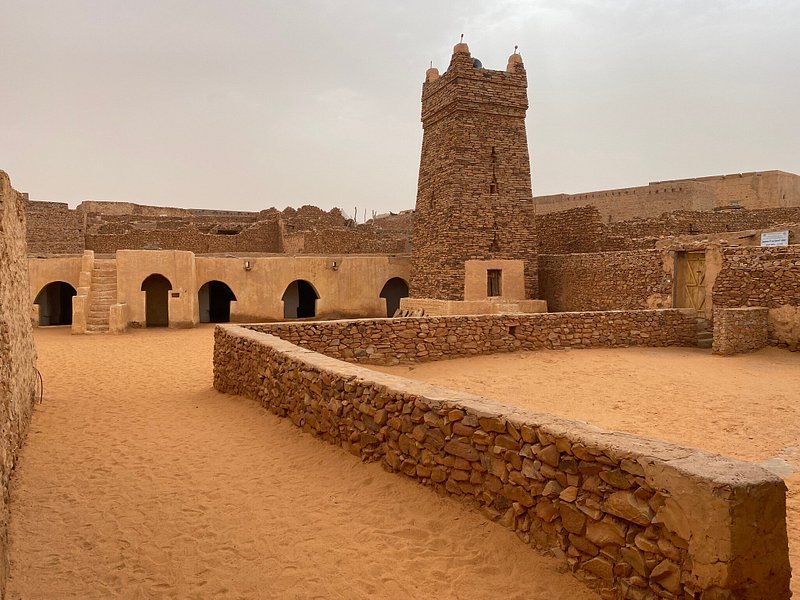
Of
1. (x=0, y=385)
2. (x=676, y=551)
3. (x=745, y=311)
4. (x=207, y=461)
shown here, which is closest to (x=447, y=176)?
(x=745, y=311)

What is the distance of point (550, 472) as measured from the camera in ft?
12.7

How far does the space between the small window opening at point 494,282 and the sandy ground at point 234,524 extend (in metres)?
12.7

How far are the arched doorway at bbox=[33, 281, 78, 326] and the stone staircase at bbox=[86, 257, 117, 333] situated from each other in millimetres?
3418

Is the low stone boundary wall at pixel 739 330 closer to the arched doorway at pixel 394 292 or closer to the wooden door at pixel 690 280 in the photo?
the wooden door at pixel 690 280

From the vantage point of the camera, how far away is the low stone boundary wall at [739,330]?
12781 millimetres

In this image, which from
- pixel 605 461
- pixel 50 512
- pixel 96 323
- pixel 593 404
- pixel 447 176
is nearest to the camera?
pixel 605 461

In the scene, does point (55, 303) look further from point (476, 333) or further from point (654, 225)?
point (654, 225)

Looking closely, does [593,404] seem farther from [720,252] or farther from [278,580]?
[720,252]

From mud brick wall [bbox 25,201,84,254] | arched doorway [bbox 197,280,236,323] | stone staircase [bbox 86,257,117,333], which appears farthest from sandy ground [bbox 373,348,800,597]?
mud brick wall [bbox 25,201,84,254]

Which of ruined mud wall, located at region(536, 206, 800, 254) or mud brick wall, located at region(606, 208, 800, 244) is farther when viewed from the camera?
mud brick wall, located at region(606, 208, 800, 244)

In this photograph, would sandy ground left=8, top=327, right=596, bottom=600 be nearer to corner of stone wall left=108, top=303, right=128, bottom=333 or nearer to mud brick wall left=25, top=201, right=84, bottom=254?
corner of stone wall left=108, top=303, right=128, bottom=333

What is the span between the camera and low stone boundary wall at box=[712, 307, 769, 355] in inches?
503

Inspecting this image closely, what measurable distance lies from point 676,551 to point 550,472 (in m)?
0.96

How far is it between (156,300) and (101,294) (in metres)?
3.90
